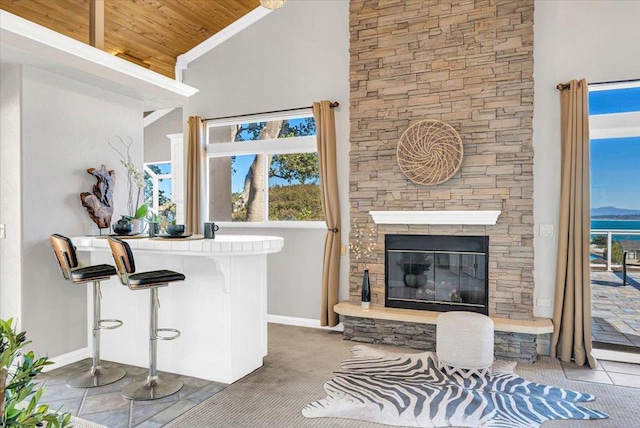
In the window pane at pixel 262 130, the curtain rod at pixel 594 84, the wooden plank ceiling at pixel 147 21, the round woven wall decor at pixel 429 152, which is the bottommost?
the round woven wall decor at pixel 429 152

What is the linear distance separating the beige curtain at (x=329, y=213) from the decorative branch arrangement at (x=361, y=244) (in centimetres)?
27

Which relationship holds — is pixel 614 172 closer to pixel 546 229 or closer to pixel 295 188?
pixel 546 229

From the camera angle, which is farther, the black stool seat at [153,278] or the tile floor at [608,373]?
the tile floor at [608,373]

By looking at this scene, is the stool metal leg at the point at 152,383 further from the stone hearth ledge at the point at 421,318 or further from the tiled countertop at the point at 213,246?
the stone hearth ledge at the point at 421,318

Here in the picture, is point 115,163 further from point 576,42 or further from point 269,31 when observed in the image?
point 576,42

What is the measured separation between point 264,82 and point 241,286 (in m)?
3.01

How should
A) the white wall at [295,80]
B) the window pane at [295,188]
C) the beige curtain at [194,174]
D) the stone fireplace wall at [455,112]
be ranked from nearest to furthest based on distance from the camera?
the stone fireplace wall at [455,112] < the white wall at [295,80] < the window pane at [295,188] < the beige curtain at [194,174]

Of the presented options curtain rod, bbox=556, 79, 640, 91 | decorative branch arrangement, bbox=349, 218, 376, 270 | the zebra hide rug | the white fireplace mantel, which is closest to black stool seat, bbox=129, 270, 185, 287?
the zebra hide rug

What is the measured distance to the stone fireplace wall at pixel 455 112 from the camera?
405 centimetres

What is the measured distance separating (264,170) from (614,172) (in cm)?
382

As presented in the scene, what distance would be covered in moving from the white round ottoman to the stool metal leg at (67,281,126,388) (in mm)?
2679

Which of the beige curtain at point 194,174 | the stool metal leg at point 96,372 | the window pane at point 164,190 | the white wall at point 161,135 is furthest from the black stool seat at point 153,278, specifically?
the window pane at point 164,190

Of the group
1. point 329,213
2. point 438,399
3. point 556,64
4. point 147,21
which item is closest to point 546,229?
point 556,64

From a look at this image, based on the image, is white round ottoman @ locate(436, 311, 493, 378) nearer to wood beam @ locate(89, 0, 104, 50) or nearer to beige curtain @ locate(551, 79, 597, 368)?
beige curtain @ locate(551, 79, 597, 368)
